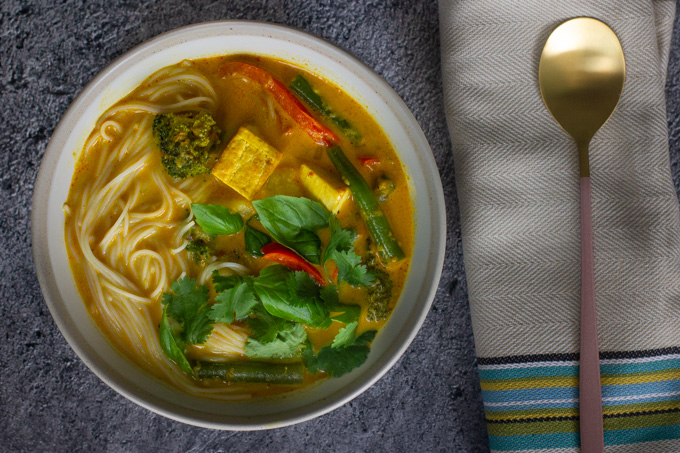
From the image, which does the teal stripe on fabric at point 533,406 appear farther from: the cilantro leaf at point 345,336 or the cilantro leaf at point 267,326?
the cilantro leaf at point 267,326

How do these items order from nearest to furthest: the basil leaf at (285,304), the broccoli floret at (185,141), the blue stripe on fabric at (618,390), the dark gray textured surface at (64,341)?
the basil leaf at (285,304) → the broccoli floret at (185,141) → the blue stripe on fabric at (618,390) → the dark gray textured surface at (64,341)

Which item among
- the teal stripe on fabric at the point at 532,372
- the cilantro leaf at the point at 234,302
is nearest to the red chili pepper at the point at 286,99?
the cilantro leaf at the point at 234,302

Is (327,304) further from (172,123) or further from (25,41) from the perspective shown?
(25,41)

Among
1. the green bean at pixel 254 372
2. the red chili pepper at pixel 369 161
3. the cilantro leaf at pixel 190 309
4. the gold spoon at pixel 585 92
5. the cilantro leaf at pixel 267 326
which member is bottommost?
the green bean at pixel 254 372

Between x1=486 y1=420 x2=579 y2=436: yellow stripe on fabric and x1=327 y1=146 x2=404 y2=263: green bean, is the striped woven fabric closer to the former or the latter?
x1=486 y1=420 x2=579 y2=436: yellow stripe on fabric

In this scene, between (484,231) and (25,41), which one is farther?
(25,41)

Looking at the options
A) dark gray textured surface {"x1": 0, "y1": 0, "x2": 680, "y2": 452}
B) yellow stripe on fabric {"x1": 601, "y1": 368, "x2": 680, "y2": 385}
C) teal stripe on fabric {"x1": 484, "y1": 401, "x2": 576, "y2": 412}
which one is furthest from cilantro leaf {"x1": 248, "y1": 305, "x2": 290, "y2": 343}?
yellow stripe on fabric {"x1": 601, "y1": 368, "x2": 680, "y2": 385}

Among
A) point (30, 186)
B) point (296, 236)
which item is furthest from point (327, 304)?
point (30, 186)
